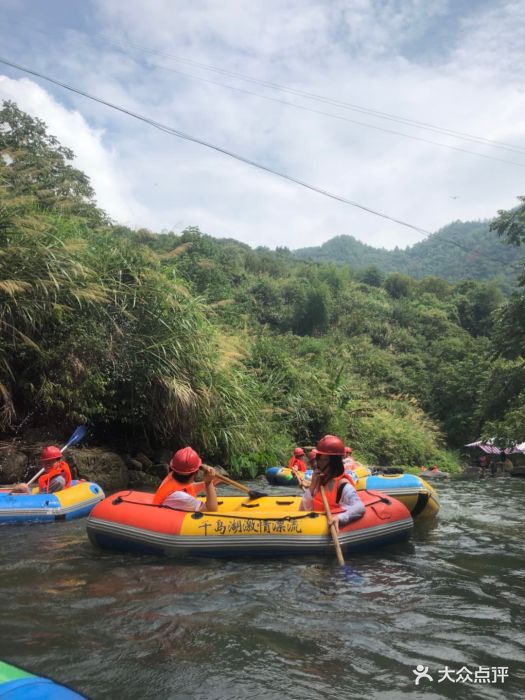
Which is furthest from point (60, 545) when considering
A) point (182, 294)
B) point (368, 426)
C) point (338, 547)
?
point (368, 426)

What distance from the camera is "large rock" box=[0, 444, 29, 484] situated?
7.40 metres

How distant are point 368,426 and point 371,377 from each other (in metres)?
10.1

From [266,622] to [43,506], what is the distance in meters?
3.63

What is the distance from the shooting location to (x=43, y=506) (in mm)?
6188

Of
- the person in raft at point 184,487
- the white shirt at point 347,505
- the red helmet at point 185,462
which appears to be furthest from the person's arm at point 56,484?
the white shirt at point 347,505

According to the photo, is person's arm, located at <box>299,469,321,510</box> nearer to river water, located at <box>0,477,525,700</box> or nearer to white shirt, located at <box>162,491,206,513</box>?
river water, located at <box>0,477,525,700</box>

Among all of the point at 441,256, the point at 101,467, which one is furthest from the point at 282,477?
the point at 441,256

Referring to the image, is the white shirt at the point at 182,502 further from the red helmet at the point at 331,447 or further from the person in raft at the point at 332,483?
the red helmet at the point at 331,447

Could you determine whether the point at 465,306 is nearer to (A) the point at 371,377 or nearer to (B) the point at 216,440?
(A) the point at 371,377

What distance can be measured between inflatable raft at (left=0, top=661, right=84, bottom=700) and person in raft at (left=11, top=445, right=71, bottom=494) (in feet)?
16.8

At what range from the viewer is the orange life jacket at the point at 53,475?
21.8ft

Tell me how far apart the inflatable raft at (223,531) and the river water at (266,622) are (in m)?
0.12

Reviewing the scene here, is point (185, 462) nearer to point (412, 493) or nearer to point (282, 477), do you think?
point (412, 493)

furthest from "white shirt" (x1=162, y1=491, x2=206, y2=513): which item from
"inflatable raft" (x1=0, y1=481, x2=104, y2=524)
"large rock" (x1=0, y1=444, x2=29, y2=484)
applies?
"large rock" (x1=0, y1=444, x2=29, y2=484)
